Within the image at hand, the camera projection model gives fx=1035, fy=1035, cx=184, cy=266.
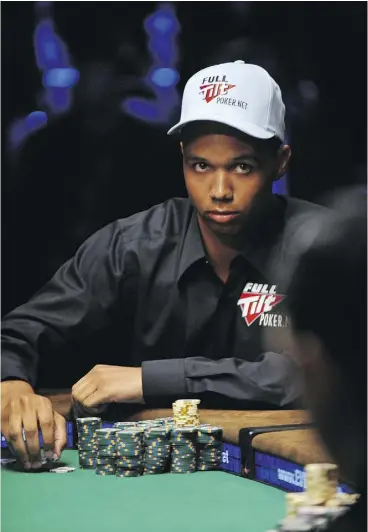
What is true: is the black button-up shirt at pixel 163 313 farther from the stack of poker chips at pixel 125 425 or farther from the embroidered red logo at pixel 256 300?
the stack of poker chips at pixel 125 425

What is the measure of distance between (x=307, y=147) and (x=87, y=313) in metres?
1.08

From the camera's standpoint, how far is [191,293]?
13.3 feet

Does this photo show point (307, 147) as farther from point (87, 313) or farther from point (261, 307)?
point (87, 313)

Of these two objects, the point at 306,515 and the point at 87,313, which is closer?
the point at 306,515

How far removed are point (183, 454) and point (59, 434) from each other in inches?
21.1

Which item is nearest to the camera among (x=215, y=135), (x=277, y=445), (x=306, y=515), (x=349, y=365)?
(x=349, y=365)

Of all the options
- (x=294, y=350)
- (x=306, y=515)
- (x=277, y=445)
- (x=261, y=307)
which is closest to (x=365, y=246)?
(x=294, y=350)

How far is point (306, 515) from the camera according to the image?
2225 mm

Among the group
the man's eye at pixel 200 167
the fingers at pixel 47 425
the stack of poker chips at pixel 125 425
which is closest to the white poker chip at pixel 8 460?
the fingers at pixel 47 425

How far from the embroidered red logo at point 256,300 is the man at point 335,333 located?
2439 millimetres

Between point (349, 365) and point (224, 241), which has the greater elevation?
point (224, 241)

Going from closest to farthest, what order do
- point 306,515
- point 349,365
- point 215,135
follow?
point 349,365
point 306,515
point 215,135

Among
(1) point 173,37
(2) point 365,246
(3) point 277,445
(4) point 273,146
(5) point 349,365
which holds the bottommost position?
(3) point 277,445

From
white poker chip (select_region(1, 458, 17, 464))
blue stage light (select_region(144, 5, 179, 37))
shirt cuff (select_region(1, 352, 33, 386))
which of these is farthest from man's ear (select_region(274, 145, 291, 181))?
white poker chip (select_region(1, 458, 17, 464))
